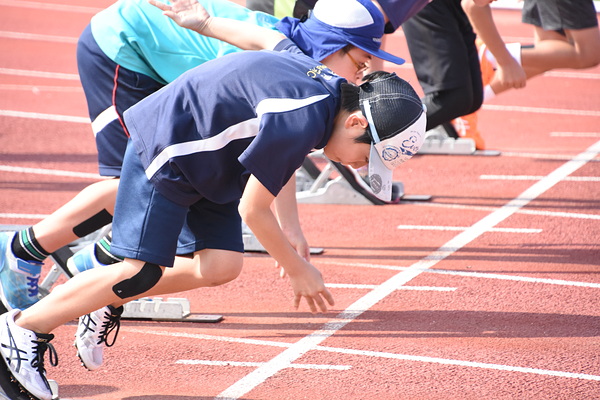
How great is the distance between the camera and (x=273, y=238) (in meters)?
3.39

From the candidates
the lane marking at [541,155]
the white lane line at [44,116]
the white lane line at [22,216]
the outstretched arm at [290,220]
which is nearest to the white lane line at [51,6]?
the white lane line at [44,116]

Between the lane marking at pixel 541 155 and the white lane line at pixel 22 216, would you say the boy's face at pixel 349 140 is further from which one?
the lane marking at pixel 541 155

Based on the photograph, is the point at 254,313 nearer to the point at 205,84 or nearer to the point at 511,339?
the point at 511,339

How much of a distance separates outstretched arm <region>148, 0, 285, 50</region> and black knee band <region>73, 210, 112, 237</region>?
36.7 inches

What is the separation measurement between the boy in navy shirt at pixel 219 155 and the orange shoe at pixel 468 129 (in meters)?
5.22

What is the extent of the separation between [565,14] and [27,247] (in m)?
5.17

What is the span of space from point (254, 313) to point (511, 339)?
4.24ft

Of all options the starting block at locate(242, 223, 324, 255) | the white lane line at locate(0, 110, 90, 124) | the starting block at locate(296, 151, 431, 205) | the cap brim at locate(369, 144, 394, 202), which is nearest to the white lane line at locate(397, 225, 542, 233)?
the starting block at locate(296, 151, 431, 205)

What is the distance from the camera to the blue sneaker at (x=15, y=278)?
13.7 feet

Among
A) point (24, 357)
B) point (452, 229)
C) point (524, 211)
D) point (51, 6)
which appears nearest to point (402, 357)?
point (24, 357)

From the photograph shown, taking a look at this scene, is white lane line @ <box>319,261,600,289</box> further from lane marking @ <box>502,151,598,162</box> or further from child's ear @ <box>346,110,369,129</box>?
lane marking @ <box>502,151,598,162</box>

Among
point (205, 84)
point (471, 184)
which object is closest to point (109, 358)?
point (205, 84)

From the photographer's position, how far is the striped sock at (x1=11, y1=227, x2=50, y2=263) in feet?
13.6

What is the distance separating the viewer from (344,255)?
5777 millimetres
